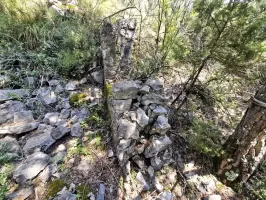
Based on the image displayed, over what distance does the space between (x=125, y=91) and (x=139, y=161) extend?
0.80m

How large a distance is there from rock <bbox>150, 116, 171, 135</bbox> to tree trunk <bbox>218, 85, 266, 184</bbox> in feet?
2.37

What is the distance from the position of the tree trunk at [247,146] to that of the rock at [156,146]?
2.26 ft

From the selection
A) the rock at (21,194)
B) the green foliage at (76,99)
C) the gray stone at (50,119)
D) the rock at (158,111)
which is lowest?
the rock at (21,194)

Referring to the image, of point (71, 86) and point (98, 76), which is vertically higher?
point (98, 76)

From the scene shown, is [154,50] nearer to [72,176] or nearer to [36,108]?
[36,108]

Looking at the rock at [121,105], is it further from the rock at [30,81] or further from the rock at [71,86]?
the rock at [30,81]

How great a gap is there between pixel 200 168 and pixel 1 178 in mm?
2073

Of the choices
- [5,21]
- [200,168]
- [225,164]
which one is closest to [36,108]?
[5,21]

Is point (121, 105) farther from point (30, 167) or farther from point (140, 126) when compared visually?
point (30, 167)

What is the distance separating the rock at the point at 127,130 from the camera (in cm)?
177

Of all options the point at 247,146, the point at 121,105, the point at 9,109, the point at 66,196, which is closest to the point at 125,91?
the point at 121,105

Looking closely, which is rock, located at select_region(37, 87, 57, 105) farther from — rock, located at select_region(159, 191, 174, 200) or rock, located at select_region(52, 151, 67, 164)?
rock, located at select_region(159, 191, 174, 200)

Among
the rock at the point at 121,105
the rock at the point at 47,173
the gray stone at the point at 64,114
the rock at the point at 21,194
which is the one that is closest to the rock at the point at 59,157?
the rock at the point at 47,173

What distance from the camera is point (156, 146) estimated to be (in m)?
1.89
